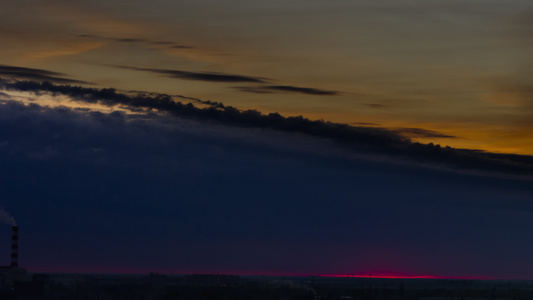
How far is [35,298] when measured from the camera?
132 m

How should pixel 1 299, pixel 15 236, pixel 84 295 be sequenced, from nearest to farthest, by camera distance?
pixel 1 299 → pixel 84 295 → pixel 15 236

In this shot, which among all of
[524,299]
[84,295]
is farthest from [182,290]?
[524,299]

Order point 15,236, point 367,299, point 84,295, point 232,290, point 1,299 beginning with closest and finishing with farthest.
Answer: point 1,299 < point 84,295 < point 15,236 < point 367,299 < point 232,290

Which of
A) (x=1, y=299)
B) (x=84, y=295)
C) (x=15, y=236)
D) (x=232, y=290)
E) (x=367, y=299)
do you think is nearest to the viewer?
(x=1, y=299)

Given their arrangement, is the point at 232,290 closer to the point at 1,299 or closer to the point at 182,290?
the point at 182,290

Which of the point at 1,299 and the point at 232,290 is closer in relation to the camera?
the point at 1,299

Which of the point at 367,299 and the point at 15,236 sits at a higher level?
the point at 15,236

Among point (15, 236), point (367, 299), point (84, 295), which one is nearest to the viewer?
point (84, 295)

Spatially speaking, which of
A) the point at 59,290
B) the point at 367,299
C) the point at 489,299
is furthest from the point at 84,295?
the point at 489,299

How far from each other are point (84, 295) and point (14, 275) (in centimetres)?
1346

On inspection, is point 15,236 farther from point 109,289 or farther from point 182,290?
point 182,290

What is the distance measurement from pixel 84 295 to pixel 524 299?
97.5m

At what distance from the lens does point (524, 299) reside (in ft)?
615

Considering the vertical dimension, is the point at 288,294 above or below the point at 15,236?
below
